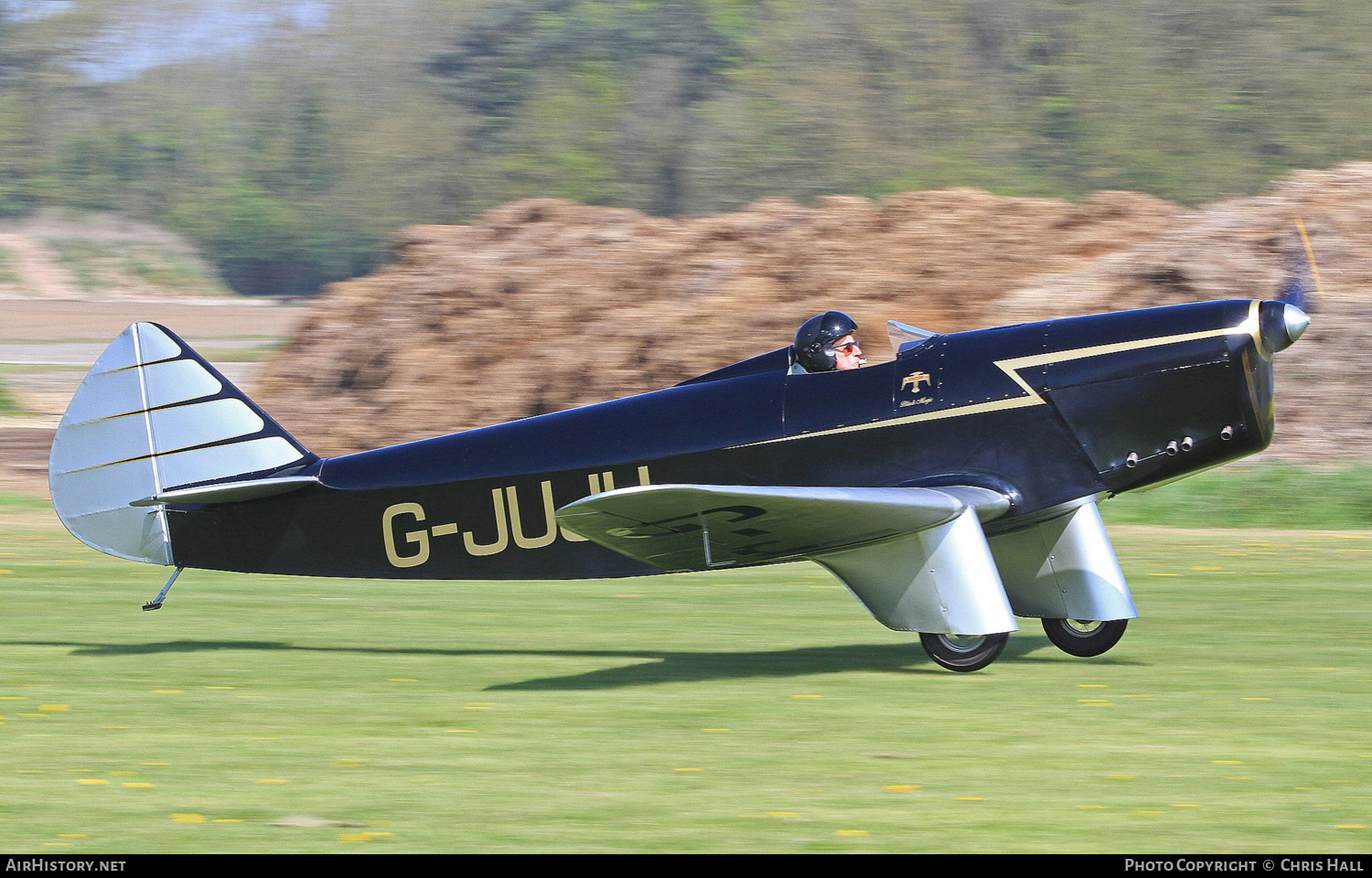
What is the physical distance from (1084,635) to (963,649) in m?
1.13

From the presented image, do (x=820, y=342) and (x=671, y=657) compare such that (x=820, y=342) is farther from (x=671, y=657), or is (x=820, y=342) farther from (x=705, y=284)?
(x=705, y=284)

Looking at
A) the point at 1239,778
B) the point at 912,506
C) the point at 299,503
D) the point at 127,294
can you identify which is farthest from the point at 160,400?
the point at 127,294

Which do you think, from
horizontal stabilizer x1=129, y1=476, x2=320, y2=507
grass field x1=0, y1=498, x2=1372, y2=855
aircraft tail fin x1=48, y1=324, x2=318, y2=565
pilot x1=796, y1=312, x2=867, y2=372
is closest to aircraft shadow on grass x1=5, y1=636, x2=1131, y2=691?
grass field x1=0, y1=498, x2=1372, y2=855

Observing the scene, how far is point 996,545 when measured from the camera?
9.57 metres

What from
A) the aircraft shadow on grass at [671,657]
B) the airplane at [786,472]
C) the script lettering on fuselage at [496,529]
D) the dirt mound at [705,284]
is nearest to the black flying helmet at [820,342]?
the airplane at [786,472]

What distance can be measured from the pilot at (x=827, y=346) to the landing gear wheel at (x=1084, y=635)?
2.09 metres

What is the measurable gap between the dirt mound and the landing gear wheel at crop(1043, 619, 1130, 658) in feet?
55.9

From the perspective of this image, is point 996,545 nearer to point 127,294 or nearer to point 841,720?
point 841,720

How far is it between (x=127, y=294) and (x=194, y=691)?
64.4 m

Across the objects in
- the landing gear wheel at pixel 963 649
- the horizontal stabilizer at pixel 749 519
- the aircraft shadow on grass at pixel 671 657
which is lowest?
the aircraft shadow on grass at pixel 671 657

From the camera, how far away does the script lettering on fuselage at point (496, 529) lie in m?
9.48

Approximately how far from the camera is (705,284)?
99.1 ft

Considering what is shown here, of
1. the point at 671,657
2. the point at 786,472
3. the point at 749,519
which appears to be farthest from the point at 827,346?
the point at 671,657

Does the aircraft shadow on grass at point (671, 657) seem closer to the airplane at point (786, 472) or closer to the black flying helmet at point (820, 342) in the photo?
the airplane at point (786, 472)
